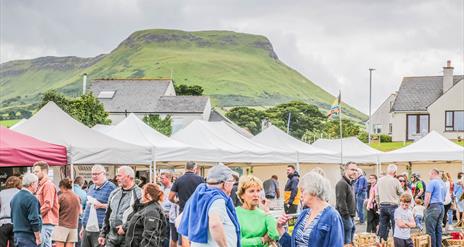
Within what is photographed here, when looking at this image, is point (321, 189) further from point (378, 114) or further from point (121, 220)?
point (378, 114)

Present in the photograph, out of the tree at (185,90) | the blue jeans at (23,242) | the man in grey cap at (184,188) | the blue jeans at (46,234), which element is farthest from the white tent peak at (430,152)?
the tree at (185,90)

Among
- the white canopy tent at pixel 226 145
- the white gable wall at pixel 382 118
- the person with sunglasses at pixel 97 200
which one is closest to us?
the person with sunglasses at pixel 97 200

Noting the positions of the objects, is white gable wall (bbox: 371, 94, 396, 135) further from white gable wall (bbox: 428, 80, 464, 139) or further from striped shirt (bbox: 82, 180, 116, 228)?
striped shirt (bbox: 82, 180, 116, 228)

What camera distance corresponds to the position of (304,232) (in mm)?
6430

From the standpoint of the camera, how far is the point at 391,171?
16.2 m

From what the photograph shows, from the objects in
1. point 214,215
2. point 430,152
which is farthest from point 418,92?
point 214,215

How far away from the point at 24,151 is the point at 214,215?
8714mm

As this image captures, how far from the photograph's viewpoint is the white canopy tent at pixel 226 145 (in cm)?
2303

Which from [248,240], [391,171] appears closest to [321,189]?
[248,240]

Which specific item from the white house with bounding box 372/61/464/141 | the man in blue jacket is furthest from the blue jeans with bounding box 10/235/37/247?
the white house with bounding box 372/61/464/141

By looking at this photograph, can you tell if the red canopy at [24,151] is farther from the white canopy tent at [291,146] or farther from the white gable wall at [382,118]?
the white gable wall at [382,118]

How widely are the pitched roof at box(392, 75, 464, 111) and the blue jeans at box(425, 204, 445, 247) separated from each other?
54926mm

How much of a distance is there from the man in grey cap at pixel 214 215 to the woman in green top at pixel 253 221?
359 millimetres

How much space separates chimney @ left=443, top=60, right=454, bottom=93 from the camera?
70.7 m
